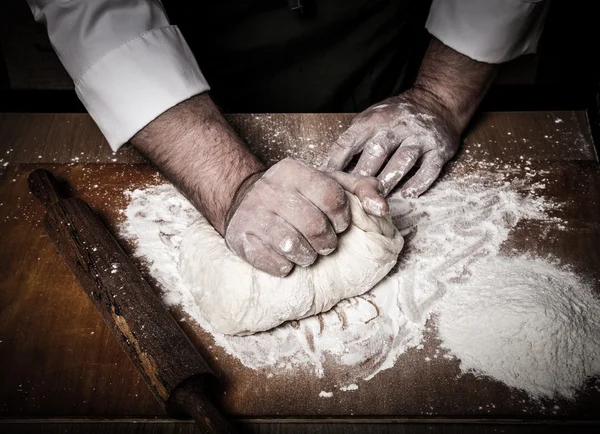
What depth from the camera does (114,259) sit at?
1.15 meters

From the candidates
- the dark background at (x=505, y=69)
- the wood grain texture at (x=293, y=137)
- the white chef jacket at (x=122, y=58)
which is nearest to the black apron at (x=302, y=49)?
the wood grain texture at (x=293, y=137)

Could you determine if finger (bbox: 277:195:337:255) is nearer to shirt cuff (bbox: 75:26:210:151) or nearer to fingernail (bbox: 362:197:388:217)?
fingernail (bbox: 362:197:388:217)

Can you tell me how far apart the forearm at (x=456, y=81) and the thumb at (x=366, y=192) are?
60 centimetres

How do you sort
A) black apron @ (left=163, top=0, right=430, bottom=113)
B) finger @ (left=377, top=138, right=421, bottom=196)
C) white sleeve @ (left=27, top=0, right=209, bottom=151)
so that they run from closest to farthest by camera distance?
white sleeve @ (left=27, top=0, right=209, bottom=151) → finger @ (left=377, top=138, right=421, bottom=196) → black apron @ (left=163, top=0, right=430, bottom=113)

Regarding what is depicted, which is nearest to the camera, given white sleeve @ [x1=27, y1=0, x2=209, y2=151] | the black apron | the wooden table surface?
the wooden table surface

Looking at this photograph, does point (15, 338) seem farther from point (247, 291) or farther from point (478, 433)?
point (478, 433)

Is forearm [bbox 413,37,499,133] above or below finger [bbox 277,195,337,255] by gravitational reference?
above

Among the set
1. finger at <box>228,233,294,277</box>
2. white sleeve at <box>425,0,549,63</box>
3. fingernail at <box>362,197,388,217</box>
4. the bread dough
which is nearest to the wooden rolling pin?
the bread dough

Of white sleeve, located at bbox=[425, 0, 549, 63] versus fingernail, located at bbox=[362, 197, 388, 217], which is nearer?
fingernail, located at bbox=[362, 197, 388, 217]

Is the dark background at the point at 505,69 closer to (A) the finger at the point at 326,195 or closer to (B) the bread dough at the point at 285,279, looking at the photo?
(B) the bread dough at the point at 285,279

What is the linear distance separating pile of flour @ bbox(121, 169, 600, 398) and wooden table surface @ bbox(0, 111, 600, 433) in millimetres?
79

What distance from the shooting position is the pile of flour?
1.08m

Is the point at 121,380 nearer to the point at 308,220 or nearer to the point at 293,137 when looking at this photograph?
the point at 308,220

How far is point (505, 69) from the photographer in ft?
9.04
